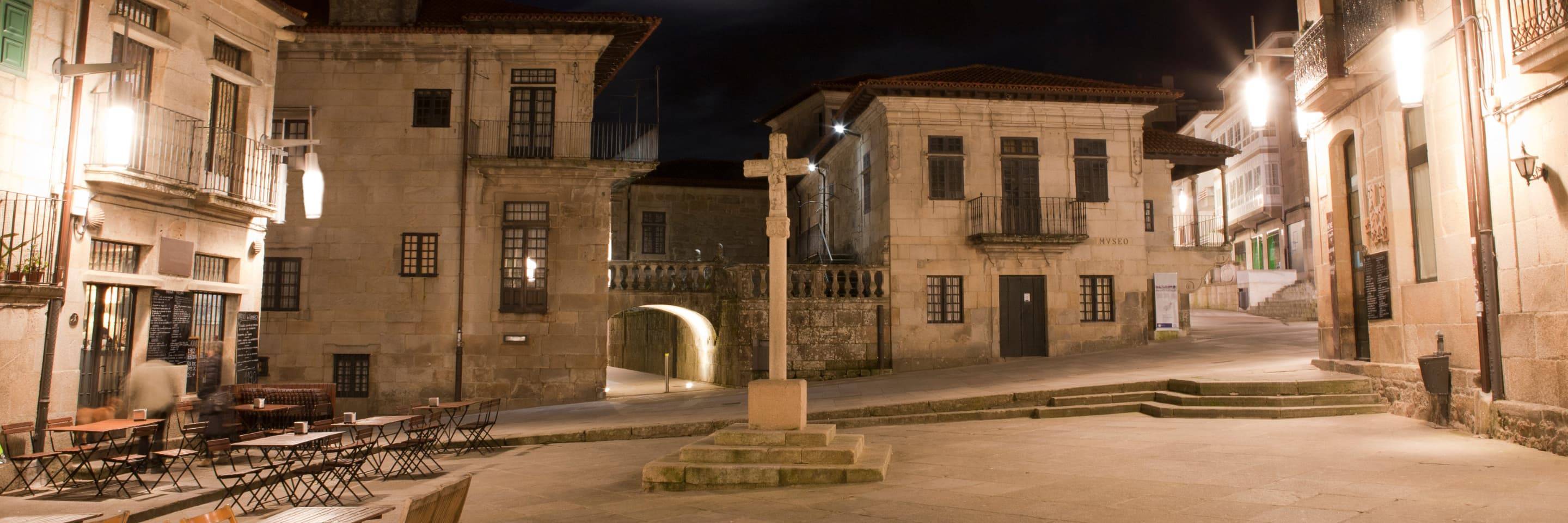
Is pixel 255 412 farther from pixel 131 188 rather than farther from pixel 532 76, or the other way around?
pixel 532 76

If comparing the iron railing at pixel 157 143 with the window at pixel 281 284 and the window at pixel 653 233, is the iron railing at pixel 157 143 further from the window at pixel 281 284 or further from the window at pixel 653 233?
the window at pixel 653 233

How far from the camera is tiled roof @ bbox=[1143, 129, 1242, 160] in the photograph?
80.4ft

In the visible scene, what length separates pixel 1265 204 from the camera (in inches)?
1441

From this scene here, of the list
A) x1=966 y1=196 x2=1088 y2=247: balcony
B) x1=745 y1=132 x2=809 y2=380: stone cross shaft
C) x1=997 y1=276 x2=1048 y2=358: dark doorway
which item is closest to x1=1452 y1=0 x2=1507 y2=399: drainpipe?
x1=745 y1=132 x2=809 y2=380: stone cross shaft

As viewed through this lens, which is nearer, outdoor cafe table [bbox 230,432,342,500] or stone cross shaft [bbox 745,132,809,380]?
outdoor cafe table [bbox 230,432,342,500]

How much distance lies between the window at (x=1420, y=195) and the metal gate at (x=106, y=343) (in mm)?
16478

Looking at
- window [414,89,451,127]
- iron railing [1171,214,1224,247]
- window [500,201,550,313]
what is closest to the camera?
window [500,201,550,313]

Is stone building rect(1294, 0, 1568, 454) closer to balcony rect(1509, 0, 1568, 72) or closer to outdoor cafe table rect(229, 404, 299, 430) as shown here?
balcony rect(1509, 0, 1568, 72)

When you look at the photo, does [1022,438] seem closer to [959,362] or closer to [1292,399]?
[1292,399]

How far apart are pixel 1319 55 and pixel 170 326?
54.0ft

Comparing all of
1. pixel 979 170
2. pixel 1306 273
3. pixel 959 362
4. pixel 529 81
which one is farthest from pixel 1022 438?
pixel 1306 273

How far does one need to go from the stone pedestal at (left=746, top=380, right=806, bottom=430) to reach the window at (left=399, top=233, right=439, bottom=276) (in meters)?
11.3

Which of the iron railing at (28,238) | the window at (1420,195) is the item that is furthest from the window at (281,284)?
the window at (1420,195)

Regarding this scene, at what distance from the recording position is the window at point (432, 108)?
18.5 metres
